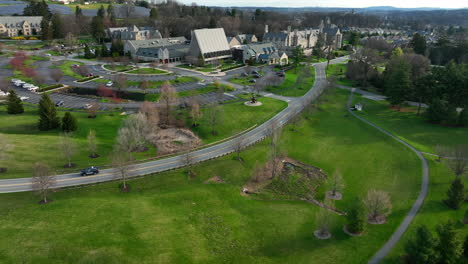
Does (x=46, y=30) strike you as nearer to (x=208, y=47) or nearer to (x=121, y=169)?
(x=208, y=47)

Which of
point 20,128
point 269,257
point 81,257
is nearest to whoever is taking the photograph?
point 81,257

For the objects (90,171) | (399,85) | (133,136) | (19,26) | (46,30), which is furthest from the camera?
(19,26)

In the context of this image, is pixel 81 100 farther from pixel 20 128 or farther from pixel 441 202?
pixel 441 202

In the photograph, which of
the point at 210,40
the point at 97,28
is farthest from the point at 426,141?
the point at 97,28

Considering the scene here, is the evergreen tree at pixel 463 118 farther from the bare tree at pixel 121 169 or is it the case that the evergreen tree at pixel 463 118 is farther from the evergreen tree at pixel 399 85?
the bare tree at pixel 121 169

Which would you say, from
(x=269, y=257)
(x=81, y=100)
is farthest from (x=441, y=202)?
(x=81, y=100)

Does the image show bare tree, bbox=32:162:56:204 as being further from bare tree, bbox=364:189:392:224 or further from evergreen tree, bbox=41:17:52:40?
evergreen tree, bbox=41:17:52:40
